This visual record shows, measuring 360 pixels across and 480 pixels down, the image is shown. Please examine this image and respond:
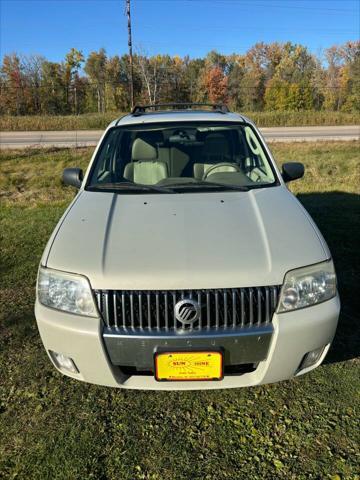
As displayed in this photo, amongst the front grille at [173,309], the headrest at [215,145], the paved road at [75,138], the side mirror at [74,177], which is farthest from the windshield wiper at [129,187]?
the paved road at [75,138]

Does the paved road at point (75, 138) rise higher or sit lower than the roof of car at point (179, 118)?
lower

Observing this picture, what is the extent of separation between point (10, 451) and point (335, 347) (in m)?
2.29

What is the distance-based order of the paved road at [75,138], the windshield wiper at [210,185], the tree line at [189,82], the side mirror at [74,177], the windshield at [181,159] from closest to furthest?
the windshield wiper at [210,185] → the windshield at [181,159] → the side mirror at [74,177] → the paved road at [75,138] → the tree line at [189,82]

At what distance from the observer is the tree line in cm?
4597

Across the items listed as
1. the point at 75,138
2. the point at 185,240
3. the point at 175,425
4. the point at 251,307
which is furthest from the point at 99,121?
the point at 251,307

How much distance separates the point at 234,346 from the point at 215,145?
2.24 m

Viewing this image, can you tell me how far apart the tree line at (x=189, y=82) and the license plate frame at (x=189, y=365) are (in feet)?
154

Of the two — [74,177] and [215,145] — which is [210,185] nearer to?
[215,145]

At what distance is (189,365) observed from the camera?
2070 millimetres

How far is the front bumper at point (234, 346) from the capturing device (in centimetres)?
206

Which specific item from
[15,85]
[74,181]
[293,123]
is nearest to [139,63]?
[15,85]

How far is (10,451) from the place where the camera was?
85.8 inches

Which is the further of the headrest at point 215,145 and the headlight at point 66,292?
the headrest at point 215,145

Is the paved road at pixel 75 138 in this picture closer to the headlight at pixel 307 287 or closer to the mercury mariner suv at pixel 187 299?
the mercury mariner suv at pixel 187 299
